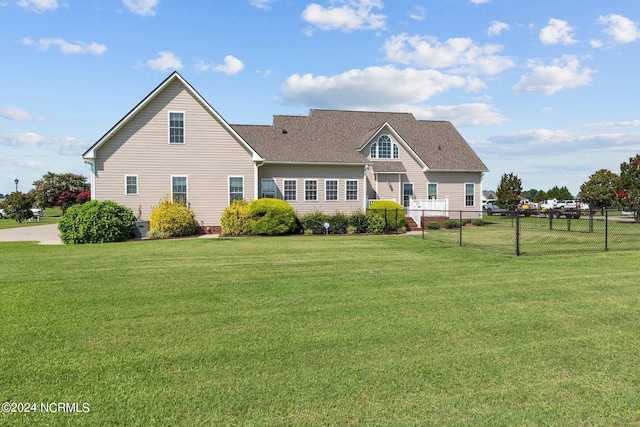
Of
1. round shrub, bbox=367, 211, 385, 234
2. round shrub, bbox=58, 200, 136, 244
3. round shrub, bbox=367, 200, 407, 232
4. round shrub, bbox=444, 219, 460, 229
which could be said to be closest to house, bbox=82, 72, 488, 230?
round shrub, bbox=444, 219, 460, 229

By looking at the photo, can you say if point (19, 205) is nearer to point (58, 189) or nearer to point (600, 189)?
point (58, 189)

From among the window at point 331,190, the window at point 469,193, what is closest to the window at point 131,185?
the window at point 331,190

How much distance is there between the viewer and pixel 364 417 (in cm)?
362

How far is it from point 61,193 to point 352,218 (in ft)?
130

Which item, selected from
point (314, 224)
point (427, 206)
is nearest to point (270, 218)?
point (314, 224)

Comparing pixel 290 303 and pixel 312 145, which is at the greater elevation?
pixel 312 145

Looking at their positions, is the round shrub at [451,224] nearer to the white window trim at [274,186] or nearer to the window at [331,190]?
the window at [331,190]

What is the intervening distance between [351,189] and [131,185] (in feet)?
39.8

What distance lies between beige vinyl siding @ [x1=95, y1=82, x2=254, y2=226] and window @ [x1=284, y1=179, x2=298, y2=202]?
2.54 m

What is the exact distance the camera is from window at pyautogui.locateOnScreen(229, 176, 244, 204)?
23.3 metres

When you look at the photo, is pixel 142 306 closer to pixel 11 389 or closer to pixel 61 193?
pixel 11 389

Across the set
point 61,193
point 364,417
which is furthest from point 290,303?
point 61,193

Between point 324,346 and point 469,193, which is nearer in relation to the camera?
point 324,346

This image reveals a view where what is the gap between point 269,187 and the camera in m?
25.1
